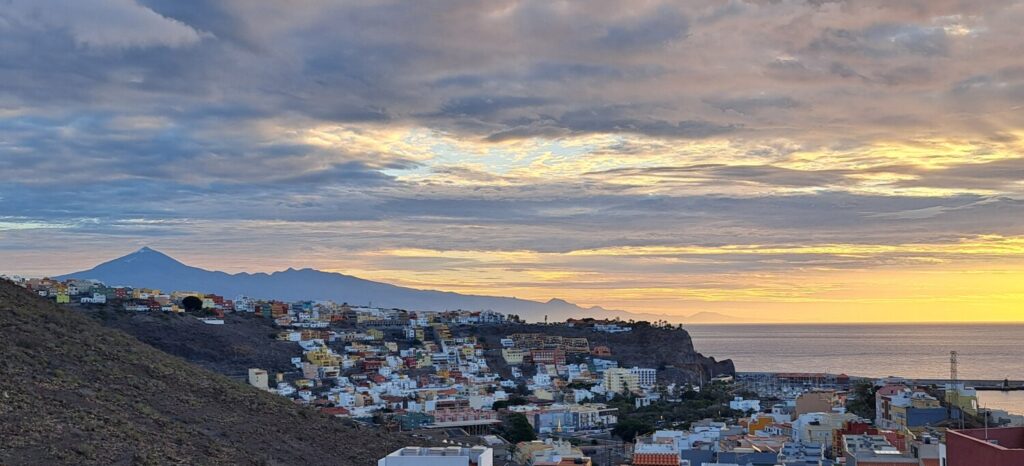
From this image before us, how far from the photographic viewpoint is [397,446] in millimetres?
26609

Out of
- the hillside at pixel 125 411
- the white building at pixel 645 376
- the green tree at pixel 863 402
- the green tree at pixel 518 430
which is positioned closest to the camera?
the hillside at pixel 125 411

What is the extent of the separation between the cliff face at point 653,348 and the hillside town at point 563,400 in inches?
19.9

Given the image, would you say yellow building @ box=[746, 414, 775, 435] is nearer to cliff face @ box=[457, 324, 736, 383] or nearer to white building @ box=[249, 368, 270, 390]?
white building @ box=[249, 368, 270, 390]

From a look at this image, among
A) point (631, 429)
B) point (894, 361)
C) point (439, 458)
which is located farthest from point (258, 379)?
point (894, 361)

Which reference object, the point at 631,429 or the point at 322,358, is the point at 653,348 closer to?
the point at 322,358

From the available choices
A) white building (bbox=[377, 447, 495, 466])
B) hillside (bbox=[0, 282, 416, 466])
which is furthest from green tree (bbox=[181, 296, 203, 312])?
white building (bbox=[377, 447, 495, 466])

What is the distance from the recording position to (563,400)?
50.5 metres

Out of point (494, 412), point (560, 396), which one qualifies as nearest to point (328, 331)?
point (560, 396)

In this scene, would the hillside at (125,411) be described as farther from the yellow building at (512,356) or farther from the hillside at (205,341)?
the yellow building at (512,356)

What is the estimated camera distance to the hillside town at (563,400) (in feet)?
72.3

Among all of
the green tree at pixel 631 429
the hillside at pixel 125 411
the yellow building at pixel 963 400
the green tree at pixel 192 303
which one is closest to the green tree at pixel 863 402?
the yellow building at pixel 963 400

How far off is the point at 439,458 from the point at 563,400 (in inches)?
1385

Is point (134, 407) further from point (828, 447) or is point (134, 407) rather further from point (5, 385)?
point (828, 447)

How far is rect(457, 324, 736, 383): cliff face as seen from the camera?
218 feet
